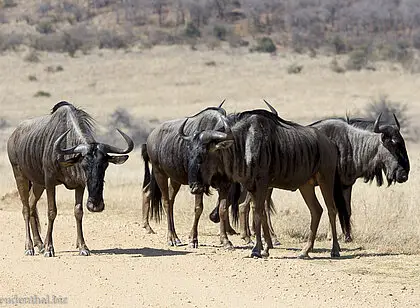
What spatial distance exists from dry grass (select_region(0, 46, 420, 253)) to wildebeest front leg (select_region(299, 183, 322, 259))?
26.7ft

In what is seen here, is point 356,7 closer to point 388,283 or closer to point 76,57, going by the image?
point 76,57

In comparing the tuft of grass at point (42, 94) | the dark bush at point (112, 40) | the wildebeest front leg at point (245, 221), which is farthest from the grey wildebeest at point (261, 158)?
the dark bush at point (112, 40)

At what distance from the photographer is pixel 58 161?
12969mm

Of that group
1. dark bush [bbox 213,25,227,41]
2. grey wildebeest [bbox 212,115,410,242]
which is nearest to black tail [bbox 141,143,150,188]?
grey wildebeest [bbox 212,115,410,242]

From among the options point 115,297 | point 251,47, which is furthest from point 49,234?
point 251,47

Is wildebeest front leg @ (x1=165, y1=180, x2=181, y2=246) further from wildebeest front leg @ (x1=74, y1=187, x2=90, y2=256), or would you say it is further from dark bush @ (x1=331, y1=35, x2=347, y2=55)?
dark bush @ (x1=331, y1=35, x2=347, y2=55)

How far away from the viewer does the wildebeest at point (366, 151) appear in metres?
14.8

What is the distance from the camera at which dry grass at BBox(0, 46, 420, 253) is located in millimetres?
39781

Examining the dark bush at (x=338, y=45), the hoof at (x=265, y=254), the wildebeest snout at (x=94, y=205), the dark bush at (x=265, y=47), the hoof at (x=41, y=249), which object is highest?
the wildebeest snout at (x=94, y=205)

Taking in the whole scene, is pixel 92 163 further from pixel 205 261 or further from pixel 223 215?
pixel 223 215

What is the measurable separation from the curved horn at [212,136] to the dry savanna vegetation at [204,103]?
58.3 inches

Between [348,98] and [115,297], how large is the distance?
35.9 meters

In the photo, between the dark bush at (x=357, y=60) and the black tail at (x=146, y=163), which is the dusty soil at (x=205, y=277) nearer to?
the black tail at (x=146, y=163)

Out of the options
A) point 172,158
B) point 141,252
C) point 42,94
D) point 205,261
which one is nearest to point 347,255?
point 205,261
